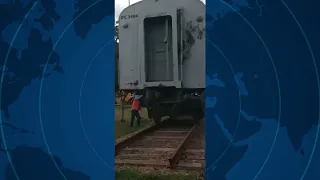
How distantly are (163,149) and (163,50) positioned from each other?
8.83 feet

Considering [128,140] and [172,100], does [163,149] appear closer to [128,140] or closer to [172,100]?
[128,140]

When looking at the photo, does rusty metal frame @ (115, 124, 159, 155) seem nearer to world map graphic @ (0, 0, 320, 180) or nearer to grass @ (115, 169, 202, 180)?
grass @ (115, 169, 202, 180)

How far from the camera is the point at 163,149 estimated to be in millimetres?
6195

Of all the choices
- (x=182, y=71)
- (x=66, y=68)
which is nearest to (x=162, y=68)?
(x=182, y=71)

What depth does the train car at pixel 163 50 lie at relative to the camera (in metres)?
7.61

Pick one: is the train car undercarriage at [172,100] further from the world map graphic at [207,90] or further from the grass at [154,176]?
the world map graphic at [207,90]

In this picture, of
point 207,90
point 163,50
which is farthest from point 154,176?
point 163,50

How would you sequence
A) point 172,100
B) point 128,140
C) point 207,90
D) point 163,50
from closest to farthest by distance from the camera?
point 207,90
point 128,140
point 163,50
point 172,100

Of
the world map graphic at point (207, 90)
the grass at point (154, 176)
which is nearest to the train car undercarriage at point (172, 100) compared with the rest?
the grass at point (154, 176)

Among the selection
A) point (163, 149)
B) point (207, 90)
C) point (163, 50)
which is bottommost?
point (163, 149)

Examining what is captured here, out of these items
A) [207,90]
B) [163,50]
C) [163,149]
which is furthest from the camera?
[163,50]

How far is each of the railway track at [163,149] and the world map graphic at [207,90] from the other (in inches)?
93.9

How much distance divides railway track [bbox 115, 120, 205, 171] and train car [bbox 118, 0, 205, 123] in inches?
35.4

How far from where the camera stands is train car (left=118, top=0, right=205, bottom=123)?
761cm
